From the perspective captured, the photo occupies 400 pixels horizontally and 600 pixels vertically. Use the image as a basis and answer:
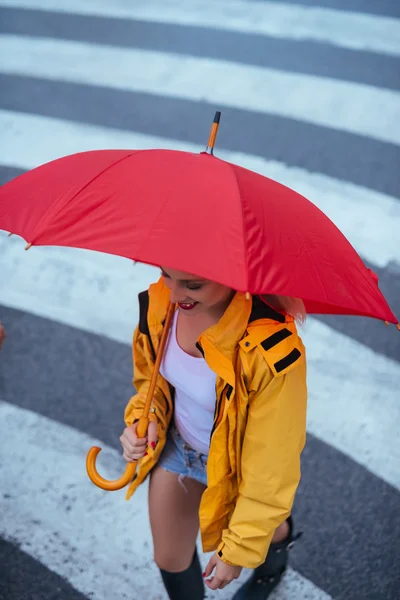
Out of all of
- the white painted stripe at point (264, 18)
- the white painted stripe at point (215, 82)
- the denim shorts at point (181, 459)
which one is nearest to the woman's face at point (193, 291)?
the denim shorts at point (181, 459)

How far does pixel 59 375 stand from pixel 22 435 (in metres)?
0.54

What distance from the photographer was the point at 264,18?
28.5ft

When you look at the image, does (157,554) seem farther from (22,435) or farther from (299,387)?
(22,435)

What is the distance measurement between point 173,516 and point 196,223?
1457 mm

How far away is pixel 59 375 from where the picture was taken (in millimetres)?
5020

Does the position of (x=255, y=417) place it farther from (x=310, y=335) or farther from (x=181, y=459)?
(x=310, y=335)

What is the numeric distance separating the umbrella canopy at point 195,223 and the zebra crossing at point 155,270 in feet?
6.82

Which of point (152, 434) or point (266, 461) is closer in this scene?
point (266, 461)

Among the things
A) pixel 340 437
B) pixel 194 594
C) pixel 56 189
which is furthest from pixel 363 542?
pixel 56 189

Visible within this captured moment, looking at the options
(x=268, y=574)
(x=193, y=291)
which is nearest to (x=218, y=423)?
(x=193, y=291)

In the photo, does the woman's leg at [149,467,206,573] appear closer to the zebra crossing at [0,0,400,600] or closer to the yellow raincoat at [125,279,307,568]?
the yellow raincoat at [125,279,307,568]

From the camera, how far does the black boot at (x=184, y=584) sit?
3348 mm

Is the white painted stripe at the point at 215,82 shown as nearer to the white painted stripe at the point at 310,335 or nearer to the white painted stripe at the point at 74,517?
the white painted stripe at the point at 310,335

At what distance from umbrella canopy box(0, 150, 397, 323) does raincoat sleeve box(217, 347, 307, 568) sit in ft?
1.23
